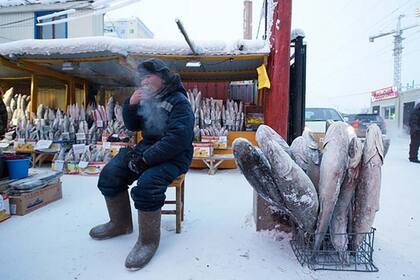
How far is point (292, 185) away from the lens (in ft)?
5.64

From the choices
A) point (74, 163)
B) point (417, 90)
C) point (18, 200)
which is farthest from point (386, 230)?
point (417, 90)

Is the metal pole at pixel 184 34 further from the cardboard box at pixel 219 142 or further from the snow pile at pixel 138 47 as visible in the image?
the cardboard box at pixel 219 142

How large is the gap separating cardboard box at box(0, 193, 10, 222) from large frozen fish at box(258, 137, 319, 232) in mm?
2452

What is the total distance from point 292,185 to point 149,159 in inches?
38.4

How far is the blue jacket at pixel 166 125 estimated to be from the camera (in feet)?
6.40

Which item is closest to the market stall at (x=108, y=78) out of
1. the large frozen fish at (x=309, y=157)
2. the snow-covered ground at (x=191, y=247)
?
the snow-covered ground at (x=191, y=247)

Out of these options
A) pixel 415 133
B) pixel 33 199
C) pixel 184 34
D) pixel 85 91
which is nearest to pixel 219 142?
pixel 184 34

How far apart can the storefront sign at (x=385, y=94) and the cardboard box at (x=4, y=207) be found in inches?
1034

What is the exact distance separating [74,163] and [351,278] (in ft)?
14.6

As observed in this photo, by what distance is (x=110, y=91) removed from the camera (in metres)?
7.86

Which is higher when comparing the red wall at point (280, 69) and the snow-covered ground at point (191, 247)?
the red wall at point (280, 69)

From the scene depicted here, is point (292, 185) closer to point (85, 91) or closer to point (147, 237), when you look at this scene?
point (147, 237)

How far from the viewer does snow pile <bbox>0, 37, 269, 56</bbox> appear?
4.52 metres

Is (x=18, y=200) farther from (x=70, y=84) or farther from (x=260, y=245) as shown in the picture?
(x=70, y=84)
